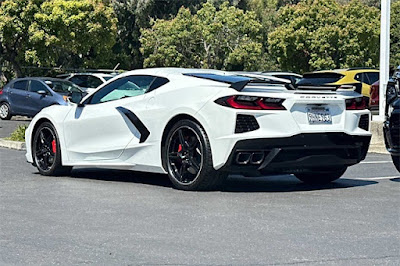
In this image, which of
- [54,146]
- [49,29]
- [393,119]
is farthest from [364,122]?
[49,29]

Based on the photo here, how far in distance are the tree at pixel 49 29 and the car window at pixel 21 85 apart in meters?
11.6

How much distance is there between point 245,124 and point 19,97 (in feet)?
61.8

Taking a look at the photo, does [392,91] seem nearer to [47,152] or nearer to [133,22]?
[47,152]

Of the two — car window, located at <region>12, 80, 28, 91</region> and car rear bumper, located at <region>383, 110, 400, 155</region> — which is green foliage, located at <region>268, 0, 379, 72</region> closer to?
car window, located at <region>12, 80, 28, 91</region>

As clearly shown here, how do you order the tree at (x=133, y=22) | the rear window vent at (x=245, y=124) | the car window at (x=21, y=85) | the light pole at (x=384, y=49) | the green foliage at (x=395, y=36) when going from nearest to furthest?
the rear window vent at (x=245, y=124), the light pole at (x=384, y=49), the car window at (x=21, y=85), the tree at (x=133, y=22), the green foliage at (x=395, y=36)

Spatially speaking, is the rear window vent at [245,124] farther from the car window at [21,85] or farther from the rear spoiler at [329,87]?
the car window at [21,85]

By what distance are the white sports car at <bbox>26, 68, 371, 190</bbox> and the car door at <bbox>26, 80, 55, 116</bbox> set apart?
605 inches

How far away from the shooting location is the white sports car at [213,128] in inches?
324

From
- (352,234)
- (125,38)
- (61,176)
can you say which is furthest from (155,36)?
(352,234)

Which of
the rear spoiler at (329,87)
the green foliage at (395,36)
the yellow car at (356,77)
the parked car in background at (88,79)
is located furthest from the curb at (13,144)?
the green foliage at (395,36)

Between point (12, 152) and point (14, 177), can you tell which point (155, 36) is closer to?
point (12, 152)

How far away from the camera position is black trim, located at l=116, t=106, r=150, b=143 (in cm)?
911

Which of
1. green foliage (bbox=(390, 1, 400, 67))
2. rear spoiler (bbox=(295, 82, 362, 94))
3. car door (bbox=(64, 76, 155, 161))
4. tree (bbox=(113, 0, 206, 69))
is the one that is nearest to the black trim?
car door (bbox=(64, 76, 155, 161))

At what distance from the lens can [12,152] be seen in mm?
13875
